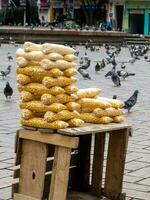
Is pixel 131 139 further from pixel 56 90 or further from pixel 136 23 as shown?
pixel 136 23

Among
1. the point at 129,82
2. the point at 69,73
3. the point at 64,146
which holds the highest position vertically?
the point at 69,73

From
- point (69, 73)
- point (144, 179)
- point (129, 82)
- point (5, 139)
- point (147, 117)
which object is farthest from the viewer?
point (129, 82)

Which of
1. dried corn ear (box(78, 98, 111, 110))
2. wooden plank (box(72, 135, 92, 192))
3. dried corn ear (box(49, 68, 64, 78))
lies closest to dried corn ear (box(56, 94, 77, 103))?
dried corn ear (box(49, 68, 64, 78))

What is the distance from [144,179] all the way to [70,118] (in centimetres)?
140

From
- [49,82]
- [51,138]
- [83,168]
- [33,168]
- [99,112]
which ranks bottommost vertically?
[83,168]

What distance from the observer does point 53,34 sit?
1153 inches

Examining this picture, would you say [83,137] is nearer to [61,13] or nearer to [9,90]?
[9,90]

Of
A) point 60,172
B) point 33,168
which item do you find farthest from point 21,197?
point 60,172

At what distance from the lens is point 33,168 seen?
4121 millimetres

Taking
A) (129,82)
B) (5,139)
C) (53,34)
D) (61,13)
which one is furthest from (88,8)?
(5,139)

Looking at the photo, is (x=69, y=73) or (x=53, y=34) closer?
(x=69, y=73)

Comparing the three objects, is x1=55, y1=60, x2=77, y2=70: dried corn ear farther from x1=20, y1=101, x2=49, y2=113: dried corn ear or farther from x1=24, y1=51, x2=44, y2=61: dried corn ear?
x1=20, y1=101, x2=49, y2=113: dried corn ear

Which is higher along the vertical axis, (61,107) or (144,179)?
(61,107)

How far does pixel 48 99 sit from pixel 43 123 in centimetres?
17
